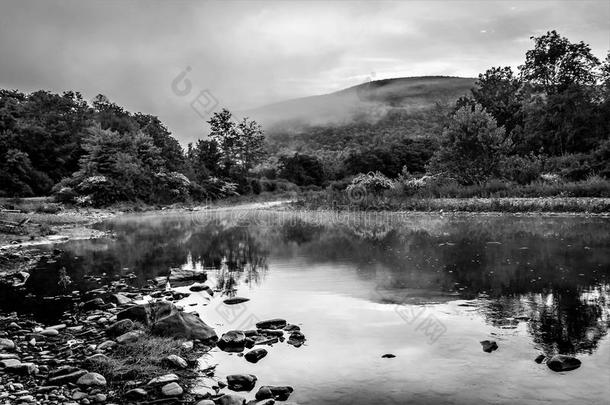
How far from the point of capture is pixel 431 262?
11.9m

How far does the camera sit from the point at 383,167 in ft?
207

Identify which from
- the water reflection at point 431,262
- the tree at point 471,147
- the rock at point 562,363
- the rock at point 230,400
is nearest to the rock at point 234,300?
the water reflection at point 431,262

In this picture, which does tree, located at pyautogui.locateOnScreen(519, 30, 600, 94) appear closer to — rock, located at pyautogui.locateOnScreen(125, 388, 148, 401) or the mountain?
rock, located at pyautogui.locateOnScreen(125, 388, 148, 401)

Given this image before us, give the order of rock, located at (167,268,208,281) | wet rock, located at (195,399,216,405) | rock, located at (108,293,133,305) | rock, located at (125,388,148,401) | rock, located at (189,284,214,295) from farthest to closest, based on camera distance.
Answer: rock, located at (167,268,208,281)
rock, located at (189,284,214,295)
rock, located at (108,293,133,305)
rock, located at (125,388,148,401)
wet rock, located at (195,399,216,405)

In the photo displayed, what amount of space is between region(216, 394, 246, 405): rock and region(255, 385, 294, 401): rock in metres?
0.19

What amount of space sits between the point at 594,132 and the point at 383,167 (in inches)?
988

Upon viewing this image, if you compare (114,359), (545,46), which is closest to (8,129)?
(114,359)

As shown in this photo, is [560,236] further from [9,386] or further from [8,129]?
[8,129]

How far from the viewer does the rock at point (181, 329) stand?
20.4 ft

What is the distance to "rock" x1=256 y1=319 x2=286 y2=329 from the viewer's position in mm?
6790

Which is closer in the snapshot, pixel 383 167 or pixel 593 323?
pixel 593 323

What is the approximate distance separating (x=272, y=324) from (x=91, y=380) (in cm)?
267

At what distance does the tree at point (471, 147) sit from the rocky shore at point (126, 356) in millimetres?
Result: 32619

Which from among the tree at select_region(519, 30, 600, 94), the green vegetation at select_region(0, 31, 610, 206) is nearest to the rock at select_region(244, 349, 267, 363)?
the green vegetation at select_region(0, 31, 610, 206)
